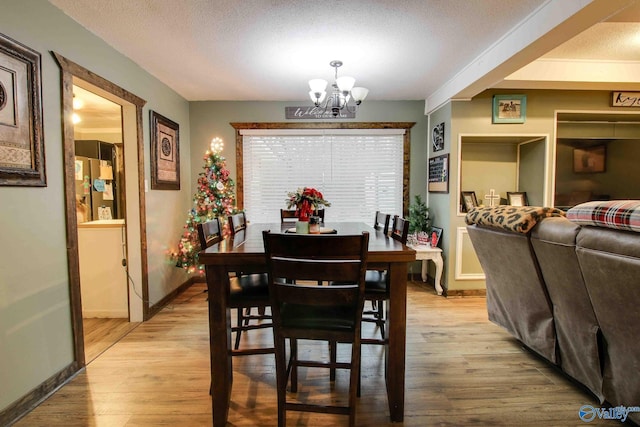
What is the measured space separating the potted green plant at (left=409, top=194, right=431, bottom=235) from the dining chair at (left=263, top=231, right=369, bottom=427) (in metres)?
2.79

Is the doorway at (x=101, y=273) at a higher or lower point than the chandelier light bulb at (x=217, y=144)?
lower

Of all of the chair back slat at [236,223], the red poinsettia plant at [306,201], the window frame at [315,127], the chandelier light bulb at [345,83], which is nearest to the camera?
the red poinsettia plant at [306,201]

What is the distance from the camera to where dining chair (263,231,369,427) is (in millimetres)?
1314

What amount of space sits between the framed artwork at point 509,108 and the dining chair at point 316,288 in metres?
3.08

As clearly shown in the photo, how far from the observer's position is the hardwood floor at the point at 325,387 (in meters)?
1.67

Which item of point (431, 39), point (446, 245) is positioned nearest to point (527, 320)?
point (446, 245)

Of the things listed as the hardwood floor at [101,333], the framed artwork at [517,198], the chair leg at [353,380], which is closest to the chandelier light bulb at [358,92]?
the chair leg at [353,380]

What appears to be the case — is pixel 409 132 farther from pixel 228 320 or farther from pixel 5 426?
pixel 5 426

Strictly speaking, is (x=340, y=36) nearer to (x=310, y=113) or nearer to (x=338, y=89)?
(x=338, y=89)

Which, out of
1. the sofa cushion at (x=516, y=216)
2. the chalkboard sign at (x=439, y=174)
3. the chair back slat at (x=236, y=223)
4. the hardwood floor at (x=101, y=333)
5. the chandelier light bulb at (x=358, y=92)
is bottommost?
the hardwood floor at (x=101, y=333)

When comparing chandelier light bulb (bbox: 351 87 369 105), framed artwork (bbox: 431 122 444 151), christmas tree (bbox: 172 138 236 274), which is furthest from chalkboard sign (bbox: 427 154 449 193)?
christmas tree (bbox: 172 138 236 274)

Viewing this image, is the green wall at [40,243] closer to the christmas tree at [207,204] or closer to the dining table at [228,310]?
the dining table at [228,310]

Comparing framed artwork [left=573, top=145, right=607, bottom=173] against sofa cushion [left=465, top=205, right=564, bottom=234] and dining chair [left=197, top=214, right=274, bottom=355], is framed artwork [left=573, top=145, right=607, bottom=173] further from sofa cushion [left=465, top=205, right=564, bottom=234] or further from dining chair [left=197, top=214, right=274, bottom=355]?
dining chair [left=197, top=214, right=274, bottom=355]

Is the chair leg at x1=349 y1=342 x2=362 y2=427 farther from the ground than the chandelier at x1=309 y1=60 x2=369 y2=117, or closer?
closer
